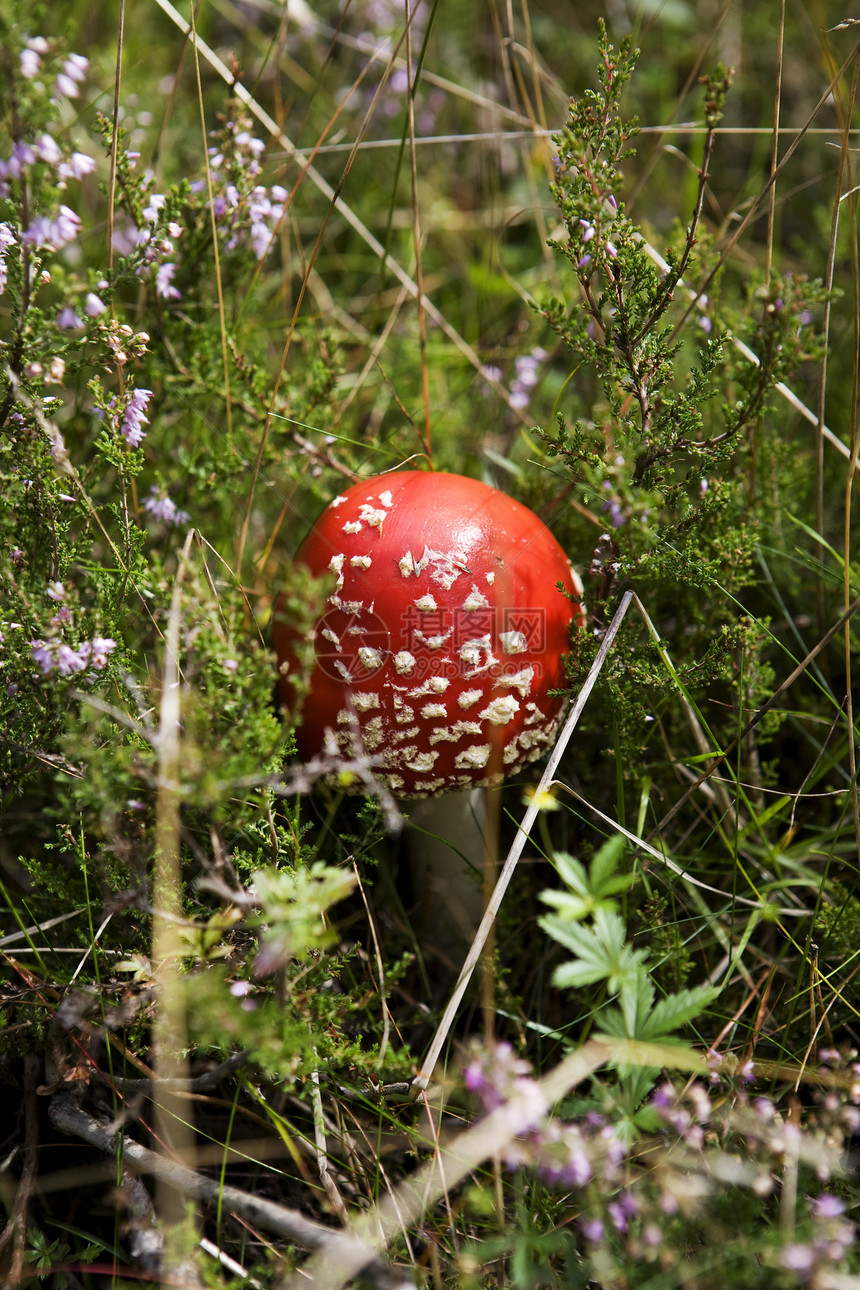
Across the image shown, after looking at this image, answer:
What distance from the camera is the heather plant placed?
1553 millimetres

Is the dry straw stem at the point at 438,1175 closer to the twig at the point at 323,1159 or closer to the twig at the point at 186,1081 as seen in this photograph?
the twig at the point at 323,1159

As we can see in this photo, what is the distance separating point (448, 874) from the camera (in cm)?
270

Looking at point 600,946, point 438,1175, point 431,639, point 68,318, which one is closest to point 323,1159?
point 438,1175

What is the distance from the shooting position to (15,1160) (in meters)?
2.10

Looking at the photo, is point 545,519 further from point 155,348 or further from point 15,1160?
point 15,1160

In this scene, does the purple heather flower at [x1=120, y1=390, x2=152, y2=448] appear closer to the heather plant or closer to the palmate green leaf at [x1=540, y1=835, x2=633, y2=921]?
the heather plant

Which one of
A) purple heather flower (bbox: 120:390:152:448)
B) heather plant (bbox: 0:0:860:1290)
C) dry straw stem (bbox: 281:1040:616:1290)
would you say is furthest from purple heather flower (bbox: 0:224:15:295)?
dry straw stem (bbox: 281:1040:616:1290)

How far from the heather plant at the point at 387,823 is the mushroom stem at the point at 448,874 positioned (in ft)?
0.34

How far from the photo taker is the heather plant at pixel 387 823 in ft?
5.09

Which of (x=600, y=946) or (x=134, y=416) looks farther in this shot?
(x=134, y=416)

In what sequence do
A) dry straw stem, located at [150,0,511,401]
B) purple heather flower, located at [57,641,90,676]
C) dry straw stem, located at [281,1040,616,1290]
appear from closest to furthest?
dry straw stem, located at [281,1040,616,1290] < purple heather flower, located at [57,641,90,676] < dry straw stem, located at [150,0,511,401]

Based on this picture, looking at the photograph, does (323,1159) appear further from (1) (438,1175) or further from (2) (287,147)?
(2) (287,147)

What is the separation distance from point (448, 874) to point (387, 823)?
84cm

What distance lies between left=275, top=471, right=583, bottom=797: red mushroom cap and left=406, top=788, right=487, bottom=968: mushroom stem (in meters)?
0.50
